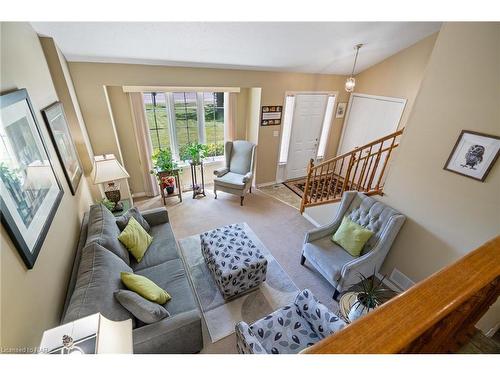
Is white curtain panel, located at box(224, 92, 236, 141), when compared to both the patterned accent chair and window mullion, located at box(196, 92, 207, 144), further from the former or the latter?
the patterned accent chair

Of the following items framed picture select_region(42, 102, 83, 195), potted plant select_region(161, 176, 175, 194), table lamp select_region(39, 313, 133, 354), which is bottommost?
potted plant select_region(161, 176, 175, 194)

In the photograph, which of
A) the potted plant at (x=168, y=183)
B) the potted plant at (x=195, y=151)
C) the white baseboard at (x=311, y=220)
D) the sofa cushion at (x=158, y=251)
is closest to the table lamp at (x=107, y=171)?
the sofa cushion at (x=158, y=251)

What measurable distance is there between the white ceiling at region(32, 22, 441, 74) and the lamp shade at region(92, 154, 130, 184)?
127 cm

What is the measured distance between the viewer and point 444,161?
6.18ft

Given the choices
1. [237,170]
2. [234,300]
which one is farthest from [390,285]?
[237,170]

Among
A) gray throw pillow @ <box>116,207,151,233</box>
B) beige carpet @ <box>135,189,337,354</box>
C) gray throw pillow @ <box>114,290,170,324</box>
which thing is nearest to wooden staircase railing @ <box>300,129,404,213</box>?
beige carpet @ <box>135,189,337,354</box>

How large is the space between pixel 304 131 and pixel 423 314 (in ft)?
14.6

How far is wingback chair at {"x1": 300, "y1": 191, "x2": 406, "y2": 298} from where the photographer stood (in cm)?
214

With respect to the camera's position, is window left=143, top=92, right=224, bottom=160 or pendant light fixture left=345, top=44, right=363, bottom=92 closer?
pendant light fixture left=345, top=44, right=363, bottom=92

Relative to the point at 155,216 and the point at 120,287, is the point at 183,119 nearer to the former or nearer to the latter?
the point at 155,216

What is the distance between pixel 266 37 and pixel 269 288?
288 cm
